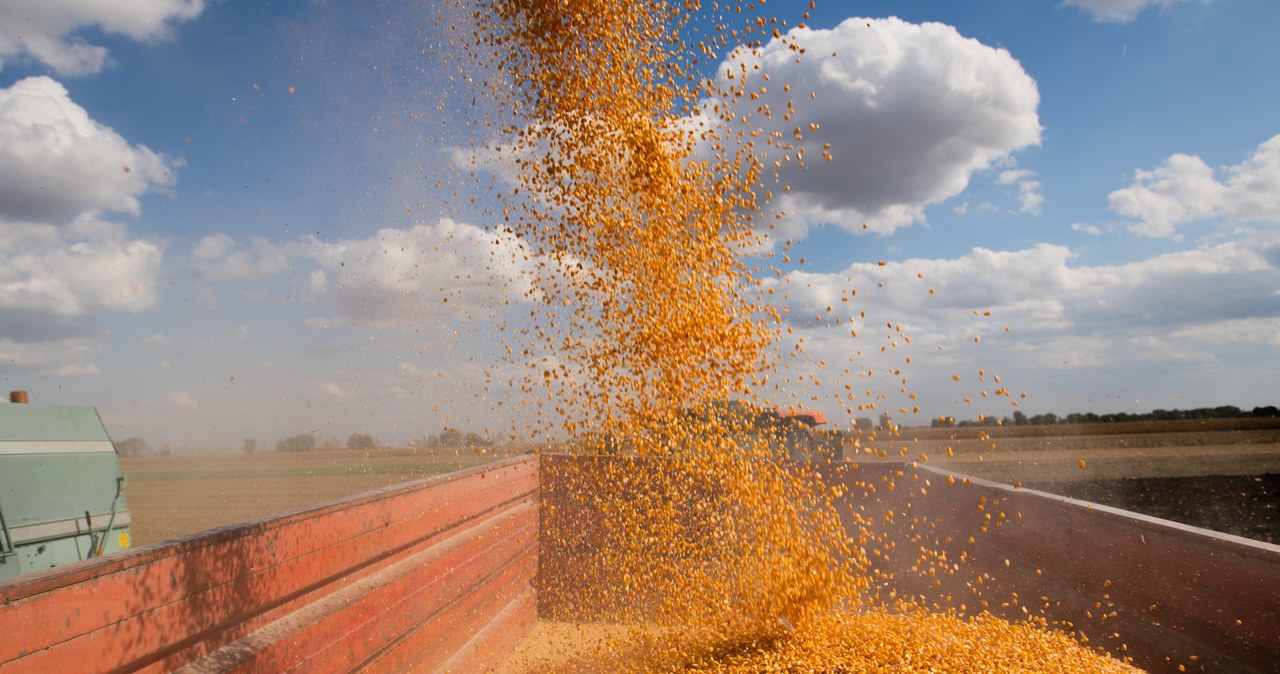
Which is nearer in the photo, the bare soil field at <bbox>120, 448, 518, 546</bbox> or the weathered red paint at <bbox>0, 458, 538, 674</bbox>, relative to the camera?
the weathered red paint at <bbox>0, 458, 538, 674</bbox>

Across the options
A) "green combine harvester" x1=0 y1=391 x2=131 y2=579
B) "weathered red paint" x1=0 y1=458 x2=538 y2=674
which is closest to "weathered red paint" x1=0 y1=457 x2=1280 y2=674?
"weathered red paint" x1=0 y1=458 x2=538 y2=674

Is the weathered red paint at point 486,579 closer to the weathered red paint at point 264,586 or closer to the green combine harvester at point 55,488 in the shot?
the weathered red paint at point 264,586

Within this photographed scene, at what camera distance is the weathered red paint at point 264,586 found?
175cm

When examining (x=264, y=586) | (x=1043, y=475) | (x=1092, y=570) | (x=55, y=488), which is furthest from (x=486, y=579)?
(x=1043, y=475)

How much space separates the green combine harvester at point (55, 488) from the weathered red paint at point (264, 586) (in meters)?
2.25

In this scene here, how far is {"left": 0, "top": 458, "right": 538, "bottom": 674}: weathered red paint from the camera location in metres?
1.75

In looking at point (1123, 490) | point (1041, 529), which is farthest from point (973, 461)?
point (1041, 529)

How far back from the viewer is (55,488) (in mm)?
4602

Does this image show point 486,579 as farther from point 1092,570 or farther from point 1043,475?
point 1043,475

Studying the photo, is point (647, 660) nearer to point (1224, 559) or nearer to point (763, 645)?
point (763, 645)

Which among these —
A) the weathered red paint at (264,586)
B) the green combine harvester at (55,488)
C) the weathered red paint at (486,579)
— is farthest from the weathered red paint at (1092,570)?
the green combine harvester at (55,488)

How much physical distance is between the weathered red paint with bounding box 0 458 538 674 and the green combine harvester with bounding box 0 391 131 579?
225 cm

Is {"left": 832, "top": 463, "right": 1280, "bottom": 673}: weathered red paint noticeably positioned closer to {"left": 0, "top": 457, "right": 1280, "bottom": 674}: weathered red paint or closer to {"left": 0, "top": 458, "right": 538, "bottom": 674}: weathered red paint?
{"left": 0, "top": 457, "right": 1280, "bottom": 674}: weathered red paint

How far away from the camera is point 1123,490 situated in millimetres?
12359
